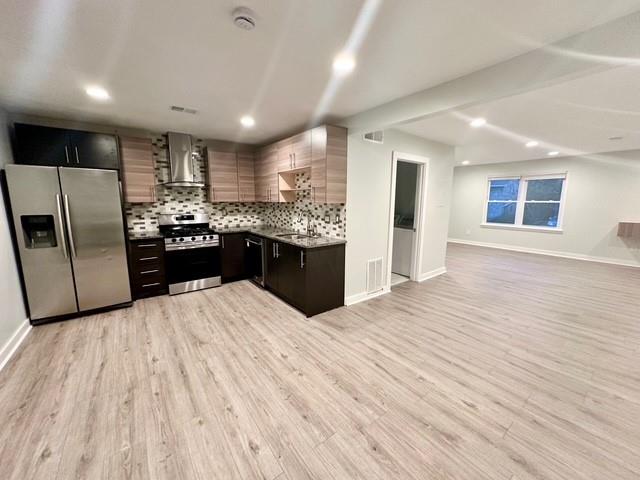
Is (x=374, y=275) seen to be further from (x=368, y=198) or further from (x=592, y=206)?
(x=592, y=206)

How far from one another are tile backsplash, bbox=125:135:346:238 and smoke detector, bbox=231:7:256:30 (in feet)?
7.27

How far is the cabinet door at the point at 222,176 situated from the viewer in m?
4.34

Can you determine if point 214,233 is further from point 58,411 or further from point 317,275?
point 58,411

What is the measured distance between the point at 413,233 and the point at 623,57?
3.28 meters

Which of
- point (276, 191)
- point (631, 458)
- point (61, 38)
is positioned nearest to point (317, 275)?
point (276, 191)

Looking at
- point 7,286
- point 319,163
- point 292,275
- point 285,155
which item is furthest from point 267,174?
point 7,286

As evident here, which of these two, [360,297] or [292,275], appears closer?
[292,275]

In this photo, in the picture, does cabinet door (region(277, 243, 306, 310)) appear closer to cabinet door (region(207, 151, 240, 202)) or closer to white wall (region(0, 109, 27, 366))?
cabinet door (region(207, 151, 240, 202))

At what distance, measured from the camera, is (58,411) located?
5.90 ft

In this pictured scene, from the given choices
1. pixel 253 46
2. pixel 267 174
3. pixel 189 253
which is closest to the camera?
pixel 253 46

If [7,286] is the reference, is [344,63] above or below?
above

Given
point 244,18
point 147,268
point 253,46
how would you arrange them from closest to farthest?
point 244,18 → point 253,46 → point 147,268

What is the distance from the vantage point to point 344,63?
6.50 ft

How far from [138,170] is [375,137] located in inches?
137
